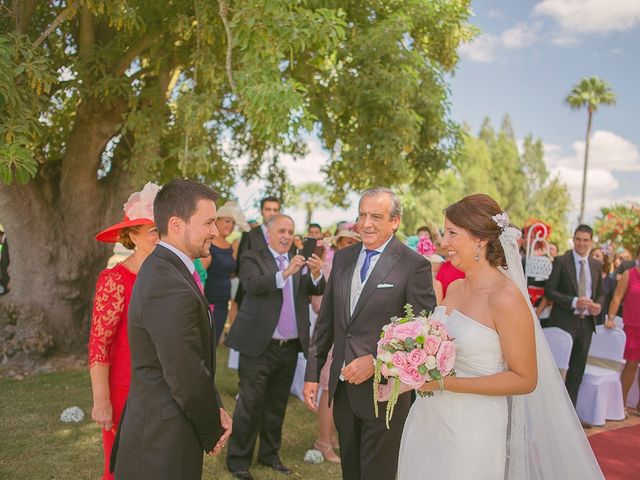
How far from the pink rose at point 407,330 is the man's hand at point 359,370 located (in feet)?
2.38

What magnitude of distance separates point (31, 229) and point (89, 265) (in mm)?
948

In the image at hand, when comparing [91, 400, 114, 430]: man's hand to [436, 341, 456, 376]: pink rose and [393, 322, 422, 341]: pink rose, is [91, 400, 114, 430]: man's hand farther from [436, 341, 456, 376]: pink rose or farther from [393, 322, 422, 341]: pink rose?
[436, 341, 456, 376]: pink rose

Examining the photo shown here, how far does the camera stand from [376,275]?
12.6 feet

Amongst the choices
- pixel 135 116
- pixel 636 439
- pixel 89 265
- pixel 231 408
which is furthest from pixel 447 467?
pixel 89 265

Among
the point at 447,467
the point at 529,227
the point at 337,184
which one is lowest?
the point at 447,467

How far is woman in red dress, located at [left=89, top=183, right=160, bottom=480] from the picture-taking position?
3.26 m

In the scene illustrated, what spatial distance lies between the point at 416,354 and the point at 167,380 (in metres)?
1.17

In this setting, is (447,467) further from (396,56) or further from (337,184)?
(337,184)

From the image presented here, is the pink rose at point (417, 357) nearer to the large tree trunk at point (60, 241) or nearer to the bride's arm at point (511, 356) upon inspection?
the bride's arm at point (511, 356)

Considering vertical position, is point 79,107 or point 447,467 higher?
point 79,107

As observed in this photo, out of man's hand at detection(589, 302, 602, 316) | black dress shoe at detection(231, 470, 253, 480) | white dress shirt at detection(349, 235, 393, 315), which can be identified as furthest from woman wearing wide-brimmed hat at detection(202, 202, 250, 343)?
man's hand at detection(589, 302, 602, 316)

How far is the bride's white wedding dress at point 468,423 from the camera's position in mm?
3084

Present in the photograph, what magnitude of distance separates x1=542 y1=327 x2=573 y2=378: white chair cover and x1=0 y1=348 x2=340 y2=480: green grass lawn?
3248 mm

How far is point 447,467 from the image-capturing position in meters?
3.12
